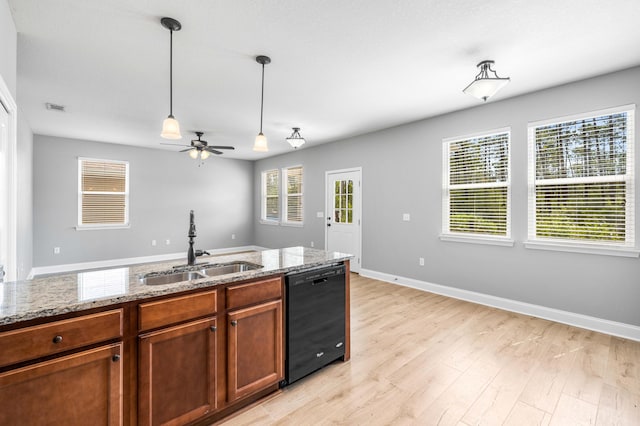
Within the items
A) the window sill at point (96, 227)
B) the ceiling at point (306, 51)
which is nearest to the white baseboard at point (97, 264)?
the window sill at point (96, 227)

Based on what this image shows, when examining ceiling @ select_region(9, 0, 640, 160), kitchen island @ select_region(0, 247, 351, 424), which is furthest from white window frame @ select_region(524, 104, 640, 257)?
kitchen island @ select_region(0, 247, 351, 424)

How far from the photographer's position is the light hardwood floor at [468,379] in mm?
1901

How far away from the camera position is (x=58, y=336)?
4.17 ft

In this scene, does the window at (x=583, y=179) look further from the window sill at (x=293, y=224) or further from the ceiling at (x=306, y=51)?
the window sill at (x=293, y=224)

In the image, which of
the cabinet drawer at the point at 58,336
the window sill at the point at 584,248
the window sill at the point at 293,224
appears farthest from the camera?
the window sill at the point at 293,224

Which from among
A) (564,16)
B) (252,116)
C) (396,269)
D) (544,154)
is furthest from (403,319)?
(252,116)

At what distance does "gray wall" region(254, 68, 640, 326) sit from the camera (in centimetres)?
310

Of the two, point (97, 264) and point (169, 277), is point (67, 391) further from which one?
point (97, 264)

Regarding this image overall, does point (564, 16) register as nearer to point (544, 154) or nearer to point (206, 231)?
point (544, 154)

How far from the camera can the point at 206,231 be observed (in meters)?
7.91

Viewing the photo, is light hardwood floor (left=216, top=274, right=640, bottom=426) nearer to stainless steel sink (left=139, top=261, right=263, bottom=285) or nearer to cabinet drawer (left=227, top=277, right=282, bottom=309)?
cabinet drawer (left=227, top=277, right=282, bottom=309)

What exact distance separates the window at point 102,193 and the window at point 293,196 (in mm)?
3642

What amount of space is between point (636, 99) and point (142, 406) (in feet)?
15.7

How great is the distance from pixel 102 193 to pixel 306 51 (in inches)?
233
